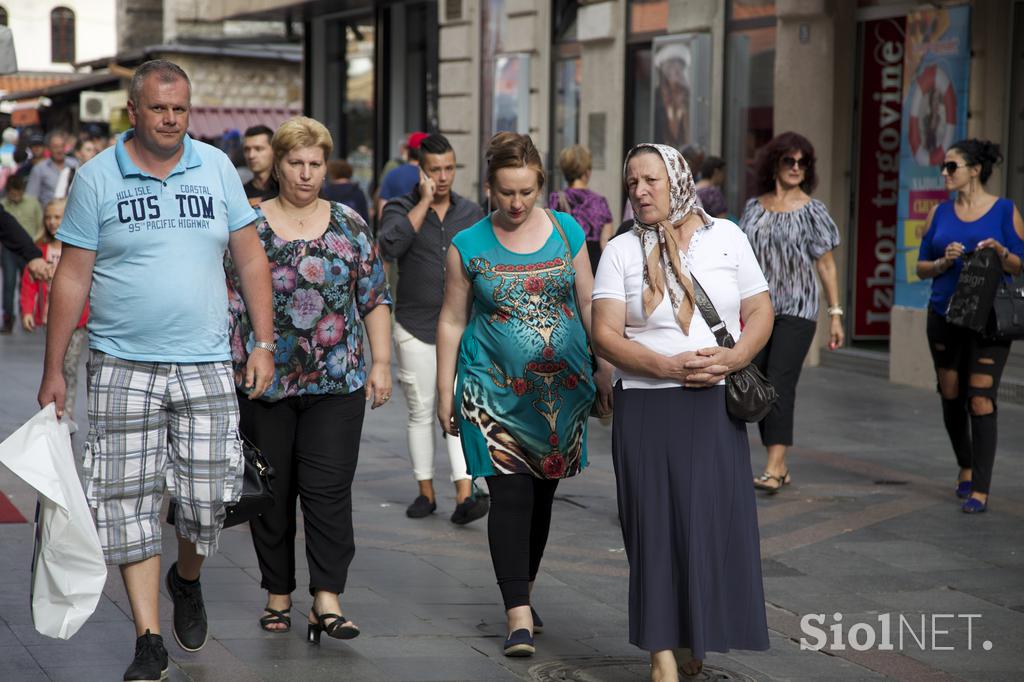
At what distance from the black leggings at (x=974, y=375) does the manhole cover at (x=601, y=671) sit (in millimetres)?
3268

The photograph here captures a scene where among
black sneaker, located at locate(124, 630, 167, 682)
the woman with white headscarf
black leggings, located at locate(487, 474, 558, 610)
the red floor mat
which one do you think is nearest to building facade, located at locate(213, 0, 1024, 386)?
the red floor mat

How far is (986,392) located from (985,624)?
93.1 inches

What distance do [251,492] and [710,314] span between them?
159 cm

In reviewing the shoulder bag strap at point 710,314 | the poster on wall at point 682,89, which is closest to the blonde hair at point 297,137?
the shoulder bag strap at point 710,314

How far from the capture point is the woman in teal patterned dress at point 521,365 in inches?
222

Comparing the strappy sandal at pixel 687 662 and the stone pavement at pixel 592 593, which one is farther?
the stone pavement at pixel 592 593

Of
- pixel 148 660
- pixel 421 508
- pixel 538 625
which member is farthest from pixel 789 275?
pixel 148 660

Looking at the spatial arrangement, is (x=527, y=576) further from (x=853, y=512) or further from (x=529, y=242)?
(x=853, y=512)

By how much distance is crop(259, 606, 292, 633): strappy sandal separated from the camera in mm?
5805

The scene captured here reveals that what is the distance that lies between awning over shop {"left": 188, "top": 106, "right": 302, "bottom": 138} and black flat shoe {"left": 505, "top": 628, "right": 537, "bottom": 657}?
30.7m

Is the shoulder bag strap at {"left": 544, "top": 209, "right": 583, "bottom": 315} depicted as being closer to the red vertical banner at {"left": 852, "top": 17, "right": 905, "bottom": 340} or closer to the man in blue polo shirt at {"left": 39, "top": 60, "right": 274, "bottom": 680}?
the man in blue polo shirt at {"left": 39, "top": 60, "right": 274, "bottom": 680}

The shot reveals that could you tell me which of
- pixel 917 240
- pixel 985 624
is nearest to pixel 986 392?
pixel 985 624

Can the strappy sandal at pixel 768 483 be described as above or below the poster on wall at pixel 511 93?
below

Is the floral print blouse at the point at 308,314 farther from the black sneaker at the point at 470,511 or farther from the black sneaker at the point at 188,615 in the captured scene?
the black sneaker at the point at 470,511
